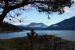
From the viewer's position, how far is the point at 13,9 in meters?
20.1

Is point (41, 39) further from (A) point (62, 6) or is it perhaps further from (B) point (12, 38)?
(B) point (12, 38)

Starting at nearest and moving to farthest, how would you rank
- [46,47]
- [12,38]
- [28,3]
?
1. [46,47]
2. [28,3]
3. [12,38]

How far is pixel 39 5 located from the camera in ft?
66.8

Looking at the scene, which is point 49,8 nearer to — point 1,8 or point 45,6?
point 45,6

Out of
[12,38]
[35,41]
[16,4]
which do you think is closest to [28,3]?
[16,4]

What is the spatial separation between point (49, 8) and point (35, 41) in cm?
190

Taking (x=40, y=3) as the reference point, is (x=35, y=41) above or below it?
below

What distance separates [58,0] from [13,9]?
234cm

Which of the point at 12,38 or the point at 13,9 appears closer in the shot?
the point at 13,9

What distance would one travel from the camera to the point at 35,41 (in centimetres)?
2022

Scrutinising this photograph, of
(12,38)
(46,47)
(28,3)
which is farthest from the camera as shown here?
(12,38)

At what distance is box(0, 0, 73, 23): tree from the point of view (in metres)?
20.0

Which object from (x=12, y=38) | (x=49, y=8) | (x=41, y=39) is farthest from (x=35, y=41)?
(x=12, y=38)

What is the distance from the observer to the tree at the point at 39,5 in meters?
20.0
